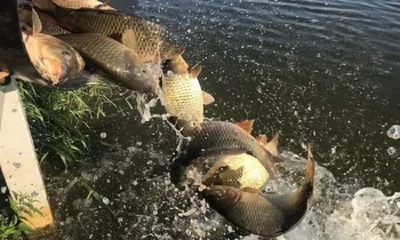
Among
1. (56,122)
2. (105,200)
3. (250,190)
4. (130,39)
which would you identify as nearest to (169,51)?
(130,39)

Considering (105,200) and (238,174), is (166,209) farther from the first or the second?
(238,174)

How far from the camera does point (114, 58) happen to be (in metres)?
2.36

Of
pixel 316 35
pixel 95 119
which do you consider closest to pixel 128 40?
pixel 95 119

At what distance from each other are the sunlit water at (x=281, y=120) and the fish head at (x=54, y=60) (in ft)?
9.72

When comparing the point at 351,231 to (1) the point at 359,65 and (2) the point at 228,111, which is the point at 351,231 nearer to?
(2) the point at 228,111

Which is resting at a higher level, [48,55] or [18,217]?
[48,55]

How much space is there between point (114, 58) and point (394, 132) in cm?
500

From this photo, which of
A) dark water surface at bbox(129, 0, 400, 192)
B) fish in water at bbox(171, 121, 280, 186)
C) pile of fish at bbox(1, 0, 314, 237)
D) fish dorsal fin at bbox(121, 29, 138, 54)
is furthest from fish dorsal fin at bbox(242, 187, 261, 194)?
dark water surface at bbox(129, 0, 400, 192)

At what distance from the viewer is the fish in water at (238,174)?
3926mm

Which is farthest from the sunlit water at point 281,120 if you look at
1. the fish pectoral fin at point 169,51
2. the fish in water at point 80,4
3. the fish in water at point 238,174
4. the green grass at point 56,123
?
the fish in water at point 80,4

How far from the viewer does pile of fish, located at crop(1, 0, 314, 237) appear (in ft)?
7.00

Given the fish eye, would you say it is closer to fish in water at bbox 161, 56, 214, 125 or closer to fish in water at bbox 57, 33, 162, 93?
fish in water at bbox 57, 33, 162, 93

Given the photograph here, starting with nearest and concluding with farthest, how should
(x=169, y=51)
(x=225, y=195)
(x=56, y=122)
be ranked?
(x=169, y=51), (x=225, y=195), (x=56, y=122)

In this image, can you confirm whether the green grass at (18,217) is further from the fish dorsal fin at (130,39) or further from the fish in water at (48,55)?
the fish in water at (48,55)
